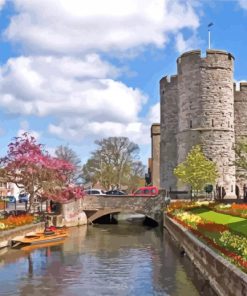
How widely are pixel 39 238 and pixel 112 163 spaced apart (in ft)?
164

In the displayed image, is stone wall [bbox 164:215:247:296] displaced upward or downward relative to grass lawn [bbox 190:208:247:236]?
downward

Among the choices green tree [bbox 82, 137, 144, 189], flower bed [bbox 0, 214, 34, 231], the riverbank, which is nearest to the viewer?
the riverbank

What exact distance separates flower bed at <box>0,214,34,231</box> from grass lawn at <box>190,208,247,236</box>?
438 inches

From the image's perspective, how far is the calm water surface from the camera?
17.7 metres

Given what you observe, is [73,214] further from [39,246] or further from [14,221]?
[39,246]

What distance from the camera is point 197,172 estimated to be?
4581 centimetres

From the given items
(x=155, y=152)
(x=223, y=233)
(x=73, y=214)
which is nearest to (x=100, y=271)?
(x=223, y=233)

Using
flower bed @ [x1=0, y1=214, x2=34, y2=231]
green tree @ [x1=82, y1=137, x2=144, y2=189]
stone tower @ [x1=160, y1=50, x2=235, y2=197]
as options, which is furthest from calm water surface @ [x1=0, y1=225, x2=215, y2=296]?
green tree @ [x1=82, y1=137, x2=144, y2=189]

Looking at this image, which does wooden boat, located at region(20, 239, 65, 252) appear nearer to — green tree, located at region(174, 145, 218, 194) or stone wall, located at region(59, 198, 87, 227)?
stone wall, located at region(59, 198, 87, 227)

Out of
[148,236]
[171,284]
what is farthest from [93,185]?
[171,284]

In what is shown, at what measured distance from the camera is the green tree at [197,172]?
45938 mm

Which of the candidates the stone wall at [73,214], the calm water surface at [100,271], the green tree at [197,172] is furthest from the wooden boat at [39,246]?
the green tree at [197,172]

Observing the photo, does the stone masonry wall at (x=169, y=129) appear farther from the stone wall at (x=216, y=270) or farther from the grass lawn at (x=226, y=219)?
the stone wall at (x=216, y=270)

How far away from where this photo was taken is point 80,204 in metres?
47.1
